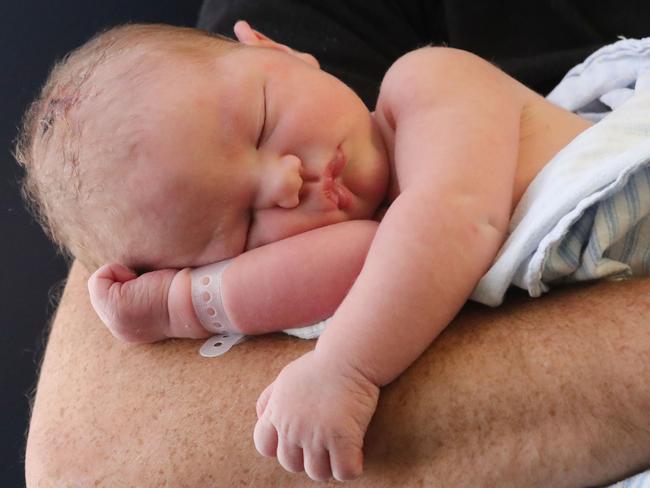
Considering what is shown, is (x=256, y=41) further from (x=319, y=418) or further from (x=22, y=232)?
(x=22, y=232)

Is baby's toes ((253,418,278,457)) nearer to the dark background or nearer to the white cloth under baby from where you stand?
the white cloth under baby

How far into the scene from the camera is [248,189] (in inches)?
30.9

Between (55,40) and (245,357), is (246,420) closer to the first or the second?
(245,357)

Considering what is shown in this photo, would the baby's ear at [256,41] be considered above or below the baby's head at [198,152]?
above

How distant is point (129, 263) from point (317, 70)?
1.00 ft

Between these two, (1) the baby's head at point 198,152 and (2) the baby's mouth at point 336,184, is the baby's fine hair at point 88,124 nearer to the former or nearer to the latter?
(1) the baby's head at point 198,152

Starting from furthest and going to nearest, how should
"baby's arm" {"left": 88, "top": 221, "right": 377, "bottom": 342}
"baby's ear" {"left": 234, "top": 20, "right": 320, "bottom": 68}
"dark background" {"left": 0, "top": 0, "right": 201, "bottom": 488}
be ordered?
"dark background" {"left": 0, "top": 0, "right": 201, "bottom": 488} → "baby's ear" {"left": 234, "top": 20, "right": 320, "bottom": 68} → "baby's arm" {"left": 88, "top": 221, "right": 377, "bottom": 342}

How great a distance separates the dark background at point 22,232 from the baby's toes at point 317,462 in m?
1.25

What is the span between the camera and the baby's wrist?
799 mm

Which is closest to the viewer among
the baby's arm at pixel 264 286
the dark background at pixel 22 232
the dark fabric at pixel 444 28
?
the baby's arm at pixel 264 286

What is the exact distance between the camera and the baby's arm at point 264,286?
753mm

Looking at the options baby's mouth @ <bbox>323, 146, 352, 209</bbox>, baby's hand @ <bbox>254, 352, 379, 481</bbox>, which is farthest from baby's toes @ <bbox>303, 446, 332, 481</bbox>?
baby's mouth @ <bbox>323, 146, 352, 209</bbox>

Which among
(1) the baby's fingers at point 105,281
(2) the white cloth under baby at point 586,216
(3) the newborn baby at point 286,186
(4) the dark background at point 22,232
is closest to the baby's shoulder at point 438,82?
(3) the newborn baby at point 286,186

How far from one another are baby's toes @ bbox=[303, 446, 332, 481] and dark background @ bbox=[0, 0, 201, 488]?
4.09 feet
